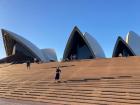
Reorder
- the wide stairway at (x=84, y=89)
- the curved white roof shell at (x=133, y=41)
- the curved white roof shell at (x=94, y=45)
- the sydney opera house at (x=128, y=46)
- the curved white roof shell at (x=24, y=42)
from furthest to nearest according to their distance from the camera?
the curved white roof shell at (x=24, y=42)
the curved white roof shell at (x=94, y=45)
the curved white roof shell at (x=133, y=41)
the sydney opera house at (x=128, y=46)
the wide stairway at (x=84, y=89)

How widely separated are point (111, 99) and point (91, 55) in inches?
1377

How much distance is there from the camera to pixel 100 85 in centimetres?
1409

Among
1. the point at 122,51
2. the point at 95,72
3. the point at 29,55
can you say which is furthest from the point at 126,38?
the point at 95,72

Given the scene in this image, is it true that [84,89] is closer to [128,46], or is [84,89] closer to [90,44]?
[128,46]

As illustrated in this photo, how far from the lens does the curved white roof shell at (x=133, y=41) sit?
45.0 m

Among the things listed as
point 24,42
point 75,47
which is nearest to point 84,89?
point 75,47

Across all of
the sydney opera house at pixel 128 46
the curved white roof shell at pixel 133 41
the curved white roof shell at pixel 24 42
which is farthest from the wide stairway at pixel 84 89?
the curved white roof shell at pixel 24 42

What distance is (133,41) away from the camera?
4634cm

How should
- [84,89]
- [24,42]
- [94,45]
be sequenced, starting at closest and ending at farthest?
[84,89] < [94,45] < [24,42]

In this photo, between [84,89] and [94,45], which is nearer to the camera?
[84,89]

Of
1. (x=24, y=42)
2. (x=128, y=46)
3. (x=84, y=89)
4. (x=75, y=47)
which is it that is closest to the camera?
(x=84, y=89)

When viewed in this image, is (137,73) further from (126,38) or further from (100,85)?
(126,38)

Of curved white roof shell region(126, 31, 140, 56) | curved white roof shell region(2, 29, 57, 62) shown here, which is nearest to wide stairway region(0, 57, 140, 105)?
curved white roof shell region(126, 31, 140, 56)

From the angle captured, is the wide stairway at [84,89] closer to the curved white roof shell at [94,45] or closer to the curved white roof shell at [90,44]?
the curved white roof shell at [90,44]
